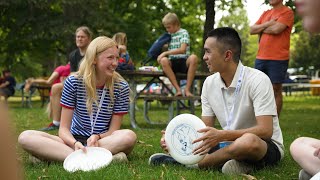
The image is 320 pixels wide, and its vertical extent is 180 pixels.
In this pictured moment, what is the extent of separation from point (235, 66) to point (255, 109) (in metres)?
0.41

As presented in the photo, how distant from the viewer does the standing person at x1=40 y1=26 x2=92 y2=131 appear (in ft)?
25.5

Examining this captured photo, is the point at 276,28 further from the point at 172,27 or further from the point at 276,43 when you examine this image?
the point at 172,27

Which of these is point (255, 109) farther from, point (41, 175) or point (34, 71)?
point (34, 71)

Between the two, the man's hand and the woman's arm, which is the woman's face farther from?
the man's hand

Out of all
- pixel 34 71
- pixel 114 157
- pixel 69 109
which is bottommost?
pixel 34 71

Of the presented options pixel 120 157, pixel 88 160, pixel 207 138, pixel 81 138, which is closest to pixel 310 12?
pixel 207 138

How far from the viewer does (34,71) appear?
39.0 metres

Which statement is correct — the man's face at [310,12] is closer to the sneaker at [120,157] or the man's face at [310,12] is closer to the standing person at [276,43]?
the sneaker at [120,157]

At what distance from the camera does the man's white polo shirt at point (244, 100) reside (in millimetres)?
3768

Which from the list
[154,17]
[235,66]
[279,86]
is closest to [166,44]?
[279,86]

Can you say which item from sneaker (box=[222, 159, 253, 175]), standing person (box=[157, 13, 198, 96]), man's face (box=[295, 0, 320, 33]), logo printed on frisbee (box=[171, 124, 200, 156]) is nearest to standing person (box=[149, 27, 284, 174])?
sneaker (box=[222, 159, 253, 175])

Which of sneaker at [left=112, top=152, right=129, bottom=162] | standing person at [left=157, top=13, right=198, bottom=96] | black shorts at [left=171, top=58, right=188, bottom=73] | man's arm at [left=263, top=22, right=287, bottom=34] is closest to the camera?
sneaker at [left=112, top=152, right=129, bottom=162]

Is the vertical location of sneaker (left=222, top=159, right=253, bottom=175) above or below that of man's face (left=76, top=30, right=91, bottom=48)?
below

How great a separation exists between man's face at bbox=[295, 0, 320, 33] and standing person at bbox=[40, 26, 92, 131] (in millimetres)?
6419
